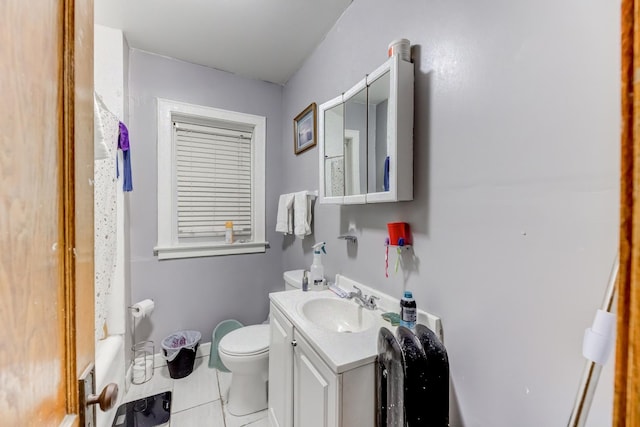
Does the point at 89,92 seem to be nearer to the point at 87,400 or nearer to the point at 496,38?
the point at 87,400

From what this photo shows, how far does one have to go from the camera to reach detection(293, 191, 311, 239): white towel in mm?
1908

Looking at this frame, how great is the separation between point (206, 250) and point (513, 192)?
2.17m

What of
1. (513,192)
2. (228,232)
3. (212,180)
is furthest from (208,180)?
(513,192)

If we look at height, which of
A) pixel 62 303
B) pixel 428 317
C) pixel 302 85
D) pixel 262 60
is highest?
pixel 262 60

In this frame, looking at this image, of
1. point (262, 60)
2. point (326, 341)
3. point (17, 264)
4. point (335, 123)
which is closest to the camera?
point (17, 264)

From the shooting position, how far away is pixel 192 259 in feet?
7.15

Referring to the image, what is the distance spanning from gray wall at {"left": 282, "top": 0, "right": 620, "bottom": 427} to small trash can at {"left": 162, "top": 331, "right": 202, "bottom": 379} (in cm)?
170

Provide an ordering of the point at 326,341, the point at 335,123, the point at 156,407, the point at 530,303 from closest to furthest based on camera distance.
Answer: the point at 530,303 < the point at 326,341 < the point at 335,123 < the point at 156,407

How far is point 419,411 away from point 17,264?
36.7 inches

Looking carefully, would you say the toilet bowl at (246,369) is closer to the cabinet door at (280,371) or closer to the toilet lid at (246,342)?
the toilet lid at (246,342)

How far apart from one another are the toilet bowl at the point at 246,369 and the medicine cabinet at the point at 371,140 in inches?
39.7

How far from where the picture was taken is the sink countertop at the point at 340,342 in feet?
2.85

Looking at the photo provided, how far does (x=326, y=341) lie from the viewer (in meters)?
0.98

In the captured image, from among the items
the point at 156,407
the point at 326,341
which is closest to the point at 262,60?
the point at 326,341
